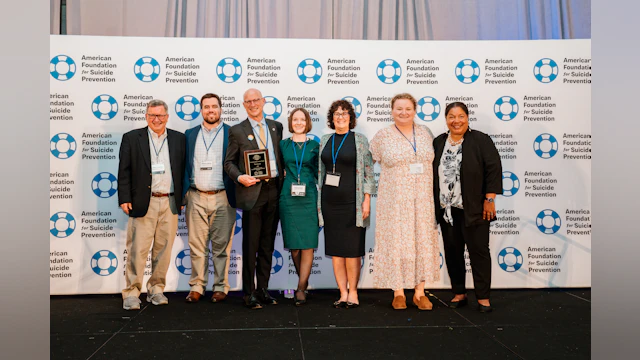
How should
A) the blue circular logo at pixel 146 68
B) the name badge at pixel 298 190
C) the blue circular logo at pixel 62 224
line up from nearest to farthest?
the name badge at pixel 298 190, the blue circular logo at pixel 62 224, the blue circular logo at pixel 146 68

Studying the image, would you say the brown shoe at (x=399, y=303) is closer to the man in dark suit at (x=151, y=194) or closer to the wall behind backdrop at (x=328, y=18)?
the man in dark suit at (x=151, y=194)

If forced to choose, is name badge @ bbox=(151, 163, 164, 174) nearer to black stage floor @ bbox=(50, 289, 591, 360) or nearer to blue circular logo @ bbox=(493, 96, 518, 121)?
black stage floor @ bbox=(50, 289, 591, 360)

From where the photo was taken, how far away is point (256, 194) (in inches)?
140

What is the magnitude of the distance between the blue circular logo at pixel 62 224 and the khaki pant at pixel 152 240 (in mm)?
845

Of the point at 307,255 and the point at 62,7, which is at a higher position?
the point at 62,7

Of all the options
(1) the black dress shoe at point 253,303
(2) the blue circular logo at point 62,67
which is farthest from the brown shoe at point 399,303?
(2) the blue circular logo at point 62,67

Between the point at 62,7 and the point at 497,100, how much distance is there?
5.10m

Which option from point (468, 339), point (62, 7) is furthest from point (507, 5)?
point (62, 7)

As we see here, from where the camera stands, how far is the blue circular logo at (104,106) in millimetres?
4230

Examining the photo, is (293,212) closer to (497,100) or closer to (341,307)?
(341,307)

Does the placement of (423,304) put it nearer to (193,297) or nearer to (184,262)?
(193,297)

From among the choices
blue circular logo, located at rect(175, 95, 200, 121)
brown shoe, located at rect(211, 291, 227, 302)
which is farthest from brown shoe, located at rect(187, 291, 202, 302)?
blue circular logo, located at rect(175, 95, 200, 121)

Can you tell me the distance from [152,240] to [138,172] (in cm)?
59

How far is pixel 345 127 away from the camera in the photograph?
11.7 feet
